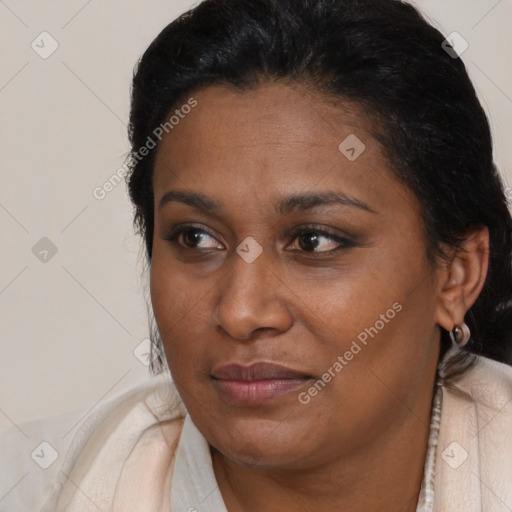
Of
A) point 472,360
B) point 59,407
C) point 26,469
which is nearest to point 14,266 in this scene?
point 59,407

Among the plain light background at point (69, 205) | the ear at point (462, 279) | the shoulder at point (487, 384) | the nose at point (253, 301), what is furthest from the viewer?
the plain light background at point (69, 205)

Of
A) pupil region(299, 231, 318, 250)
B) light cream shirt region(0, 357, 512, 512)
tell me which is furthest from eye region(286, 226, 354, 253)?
light cream shirt region(0, 357, 512, 512)

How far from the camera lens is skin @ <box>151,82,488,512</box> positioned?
73.4 inches

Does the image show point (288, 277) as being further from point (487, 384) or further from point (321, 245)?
point (487, 384)

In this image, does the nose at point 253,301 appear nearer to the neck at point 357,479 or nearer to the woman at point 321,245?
the woman at point 321,245

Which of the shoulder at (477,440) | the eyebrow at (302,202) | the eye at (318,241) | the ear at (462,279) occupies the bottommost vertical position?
the shoulder at (477,440)

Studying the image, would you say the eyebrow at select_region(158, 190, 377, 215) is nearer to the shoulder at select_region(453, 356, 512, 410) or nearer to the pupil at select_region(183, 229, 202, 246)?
the pupil at select_region(183, 229, 202, 246)

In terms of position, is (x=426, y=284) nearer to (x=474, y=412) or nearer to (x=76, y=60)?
(x=474, y=412)

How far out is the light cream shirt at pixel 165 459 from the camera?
213 cm

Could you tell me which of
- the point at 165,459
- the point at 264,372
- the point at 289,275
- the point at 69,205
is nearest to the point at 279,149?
the point at 289,275

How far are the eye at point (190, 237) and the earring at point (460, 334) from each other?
0.46m

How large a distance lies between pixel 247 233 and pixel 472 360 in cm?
65

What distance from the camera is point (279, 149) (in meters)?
1.88

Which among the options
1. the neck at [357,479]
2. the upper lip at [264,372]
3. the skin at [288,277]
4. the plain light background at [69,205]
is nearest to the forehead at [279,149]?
the skin at [288,277]
